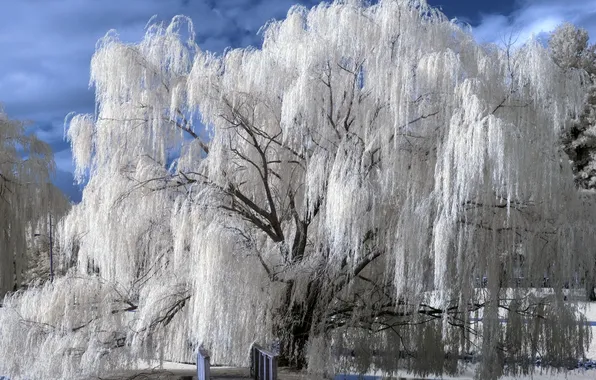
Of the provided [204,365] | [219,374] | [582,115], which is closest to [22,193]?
[219,374]

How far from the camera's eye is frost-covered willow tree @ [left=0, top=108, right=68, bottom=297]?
9.66 meters

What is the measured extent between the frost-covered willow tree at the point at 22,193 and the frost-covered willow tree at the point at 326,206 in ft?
2.96

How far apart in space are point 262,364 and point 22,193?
499 centimetres

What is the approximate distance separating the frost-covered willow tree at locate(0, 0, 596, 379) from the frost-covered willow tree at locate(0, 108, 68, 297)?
0.90m

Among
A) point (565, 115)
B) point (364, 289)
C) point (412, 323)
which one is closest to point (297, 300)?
point (364, 289)

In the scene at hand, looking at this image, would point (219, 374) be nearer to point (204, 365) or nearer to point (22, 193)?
point (204, 365)

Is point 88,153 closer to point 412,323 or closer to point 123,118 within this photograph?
point 123,118

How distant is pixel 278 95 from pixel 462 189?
278 cm

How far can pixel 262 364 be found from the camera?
251 inches

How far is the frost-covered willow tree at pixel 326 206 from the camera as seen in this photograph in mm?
6988

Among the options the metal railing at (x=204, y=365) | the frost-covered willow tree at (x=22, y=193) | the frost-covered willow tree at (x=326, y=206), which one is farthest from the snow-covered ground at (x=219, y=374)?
the frost-covered willow tree at (x=22, y=193)

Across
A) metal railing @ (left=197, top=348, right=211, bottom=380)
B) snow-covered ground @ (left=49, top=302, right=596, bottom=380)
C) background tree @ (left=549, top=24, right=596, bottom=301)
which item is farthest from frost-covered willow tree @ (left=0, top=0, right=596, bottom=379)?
background tree @ (left=549, top=24, right=596, bottom=301)

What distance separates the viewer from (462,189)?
21.1 feet

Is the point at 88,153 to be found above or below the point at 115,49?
below
